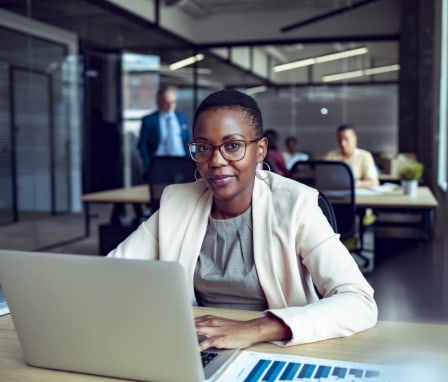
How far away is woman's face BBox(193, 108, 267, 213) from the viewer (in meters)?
1.51

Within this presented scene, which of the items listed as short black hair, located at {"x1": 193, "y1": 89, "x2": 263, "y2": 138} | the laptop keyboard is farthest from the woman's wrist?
short black hair, located at {"x1": 193, "y1": 89, "x2": 263, "y2": 138}

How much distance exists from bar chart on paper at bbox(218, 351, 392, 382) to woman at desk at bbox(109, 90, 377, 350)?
0.98ft

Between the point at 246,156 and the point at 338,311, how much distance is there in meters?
0.48

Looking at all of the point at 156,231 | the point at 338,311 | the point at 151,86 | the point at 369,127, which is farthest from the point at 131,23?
the point at 338,311

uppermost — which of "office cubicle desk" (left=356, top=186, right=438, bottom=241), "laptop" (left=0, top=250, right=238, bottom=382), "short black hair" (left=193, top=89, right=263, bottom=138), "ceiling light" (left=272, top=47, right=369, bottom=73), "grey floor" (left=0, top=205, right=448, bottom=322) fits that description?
"ceiling light" (left=272, top=47, right=369, bottom=73)

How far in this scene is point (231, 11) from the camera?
9039mm

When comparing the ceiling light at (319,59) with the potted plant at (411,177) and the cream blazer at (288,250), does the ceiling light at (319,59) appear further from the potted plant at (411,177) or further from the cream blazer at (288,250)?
the cream blazer at (288,250)

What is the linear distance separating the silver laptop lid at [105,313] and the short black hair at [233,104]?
69 centimetres

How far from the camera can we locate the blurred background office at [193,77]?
265 inches

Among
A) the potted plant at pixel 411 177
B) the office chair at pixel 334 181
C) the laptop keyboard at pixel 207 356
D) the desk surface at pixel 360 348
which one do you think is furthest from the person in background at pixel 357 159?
the laptop keyboard at pixel 207 356

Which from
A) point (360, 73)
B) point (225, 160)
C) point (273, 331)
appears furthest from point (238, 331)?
point (360, 73)

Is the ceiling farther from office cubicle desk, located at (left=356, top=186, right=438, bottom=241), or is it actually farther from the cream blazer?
the cream blazer

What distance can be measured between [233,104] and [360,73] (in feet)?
25.1

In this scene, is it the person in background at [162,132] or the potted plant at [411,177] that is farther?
the person in background at [162,132]
